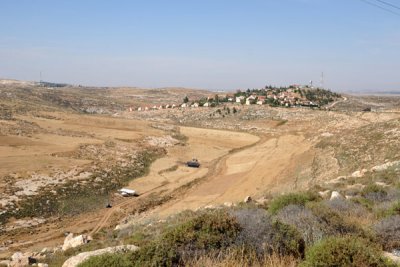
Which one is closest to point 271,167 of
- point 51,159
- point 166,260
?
point 51,159

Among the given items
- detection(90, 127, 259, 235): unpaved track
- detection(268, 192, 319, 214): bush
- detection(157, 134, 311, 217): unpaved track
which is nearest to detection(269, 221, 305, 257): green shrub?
detection(268, 192, 319, 214): bush

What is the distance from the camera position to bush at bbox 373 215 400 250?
9.45 m

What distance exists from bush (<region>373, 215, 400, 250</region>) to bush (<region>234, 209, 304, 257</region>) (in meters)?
2.36

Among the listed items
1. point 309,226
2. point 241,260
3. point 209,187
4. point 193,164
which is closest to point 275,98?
point 193,164

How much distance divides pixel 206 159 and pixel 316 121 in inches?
1200

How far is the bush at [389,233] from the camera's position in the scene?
31.0 ft

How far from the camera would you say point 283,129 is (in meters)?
71.4

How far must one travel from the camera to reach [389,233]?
9664 millimetres

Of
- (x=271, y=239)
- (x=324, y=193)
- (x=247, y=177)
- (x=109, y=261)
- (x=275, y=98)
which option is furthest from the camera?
(x=275, y=98)

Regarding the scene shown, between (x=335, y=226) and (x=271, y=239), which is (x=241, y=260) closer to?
(x=271, y=239)

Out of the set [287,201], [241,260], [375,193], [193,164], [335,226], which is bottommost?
[193,164]

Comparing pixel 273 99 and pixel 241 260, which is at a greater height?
pixel 241 260

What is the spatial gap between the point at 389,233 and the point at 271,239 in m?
3.33

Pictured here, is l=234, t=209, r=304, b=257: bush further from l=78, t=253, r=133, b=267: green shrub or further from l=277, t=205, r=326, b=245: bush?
l=78, t=253, r=133, b=267: green shrub
